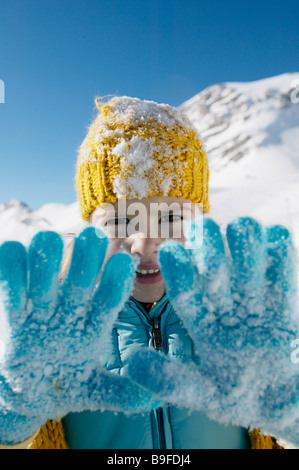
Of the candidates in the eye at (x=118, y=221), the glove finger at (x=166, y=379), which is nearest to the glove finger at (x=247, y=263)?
the glove finger at (x=166, y=379)

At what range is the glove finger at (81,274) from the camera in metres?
Result: 0.72

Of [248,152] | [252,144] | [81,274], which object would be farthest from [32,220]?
[252,144]

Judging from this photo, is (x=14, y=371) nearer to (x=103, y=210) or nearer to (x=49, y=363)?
(x=49, y=363)

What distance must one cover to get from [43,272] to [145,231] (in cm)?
54

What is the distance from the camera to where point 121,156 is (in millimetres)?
1251

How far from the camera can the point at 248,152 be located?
28.2 m

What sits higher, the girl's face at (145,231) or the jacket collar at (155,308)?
the girl's face at (145,231)

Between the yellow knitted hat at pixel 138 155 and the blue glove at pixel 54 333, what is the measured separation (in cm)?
55

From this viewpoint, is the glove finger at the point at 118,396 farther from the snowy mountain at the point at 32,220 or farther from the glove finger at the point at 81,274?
the snowy mountain at the point at 32,220

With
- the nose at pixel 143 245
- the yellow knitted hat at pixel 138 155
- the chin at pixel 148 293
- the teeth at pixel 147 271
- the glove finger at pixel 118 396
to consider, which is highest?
the yellow knitted hat at pixel 138 155

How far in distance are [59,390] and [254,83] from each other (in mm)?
54491

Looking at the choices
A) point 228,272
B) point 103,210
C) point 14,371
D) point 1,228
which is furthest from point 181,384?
point 1,228

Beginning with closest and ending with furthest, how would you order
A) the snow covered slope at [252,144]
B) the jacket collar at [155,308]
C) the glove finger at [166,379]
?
the glove finger at [166,379] < the jacket collar at [155,308] < the snow covered slope at [252,144]

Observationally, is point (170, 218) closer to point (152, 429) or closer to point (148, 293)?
point (148, 293)
